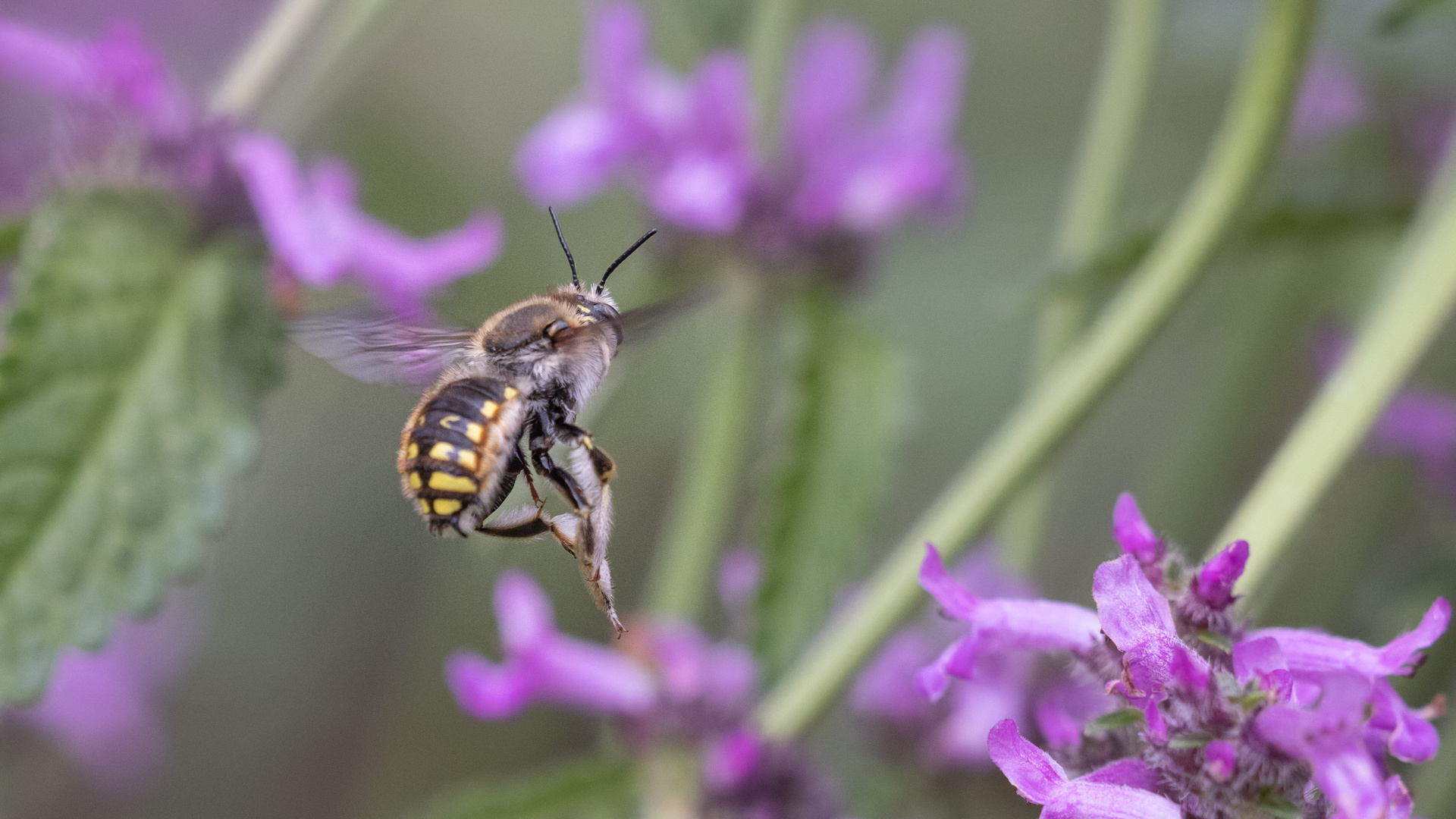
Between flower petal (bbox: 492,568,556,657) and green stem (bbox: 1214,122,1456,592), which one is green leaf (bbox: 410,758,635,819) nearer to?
flower petal (bbox: 492,568,556,657)

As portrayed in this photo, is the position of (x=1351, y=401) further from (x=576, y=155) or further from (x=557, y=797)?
(x=576, y=155)

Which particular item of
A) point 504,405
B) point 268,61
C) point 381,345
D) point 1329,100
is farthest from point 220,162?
point 1329,100

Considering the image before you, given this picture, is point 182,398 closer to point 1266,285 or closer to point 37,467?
point 37,467

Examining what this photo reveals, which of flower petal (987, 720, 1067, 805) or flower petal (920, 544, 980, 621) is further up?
flower petal (920, 544, 980, 621)

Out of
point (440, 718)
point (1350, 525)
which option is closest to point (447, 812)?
point (1350, 525)

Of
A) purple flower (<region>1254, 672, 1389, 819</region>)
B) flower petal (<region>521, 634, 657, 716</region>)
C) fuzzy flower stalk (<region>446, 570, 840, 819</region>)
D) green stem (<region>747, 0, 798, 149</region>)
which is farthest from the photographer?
green stem (<region>747, 0, 798, 149</region>)

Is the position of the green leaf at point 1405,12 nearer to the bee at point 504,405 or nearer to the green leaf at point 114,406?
the bee at point 504,405

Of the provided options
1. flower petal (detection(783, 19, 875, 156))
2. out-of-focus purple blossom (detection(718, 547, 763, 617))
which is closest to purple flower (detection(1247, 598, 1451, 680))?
out-of-focus purple blossom (detection(718, 547, 763, 617))
